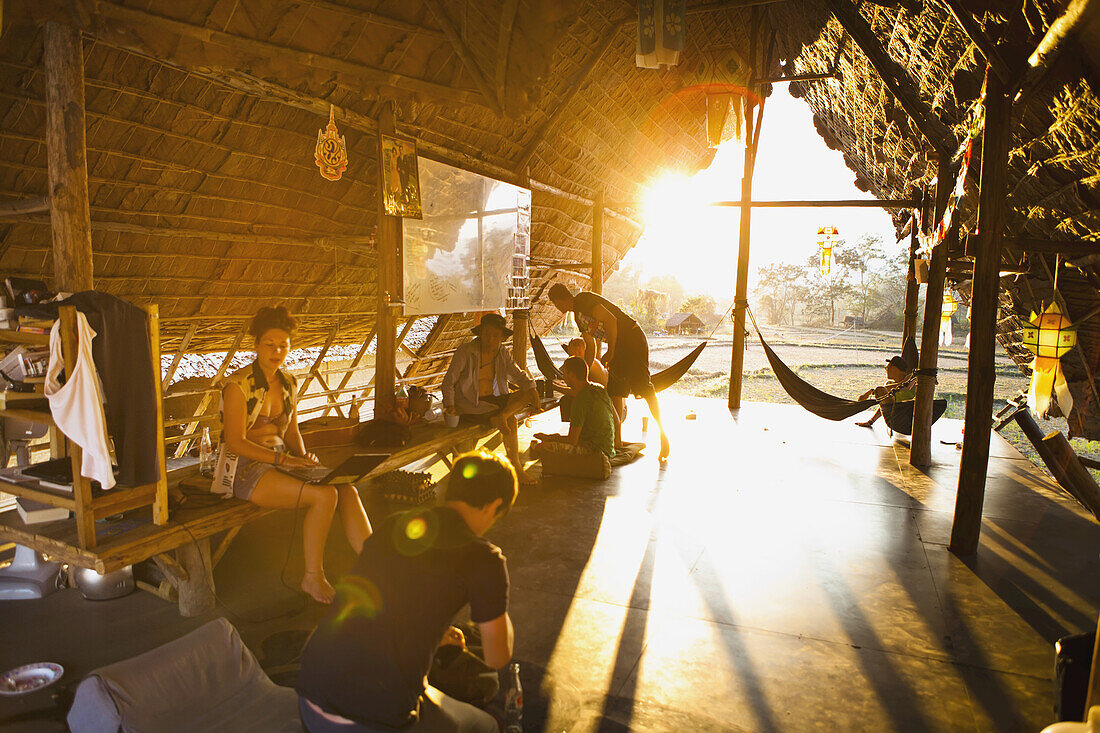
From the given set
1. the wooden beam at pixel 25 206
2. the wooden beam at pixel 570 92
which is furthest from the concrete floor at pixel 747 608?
the wooden beam at pixel 570 92

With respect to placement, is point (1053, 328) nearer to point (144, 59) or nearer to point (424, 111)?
point (424, 111)

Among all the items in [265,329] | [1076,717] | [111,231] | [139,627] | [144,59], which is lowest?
[139,627]

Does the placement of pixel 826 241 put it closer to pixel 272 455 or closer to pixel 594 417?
pixel 594 417

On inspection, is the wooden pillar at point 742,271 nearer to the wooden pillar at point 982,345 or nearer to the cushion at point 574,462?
the cushion at point 574,462

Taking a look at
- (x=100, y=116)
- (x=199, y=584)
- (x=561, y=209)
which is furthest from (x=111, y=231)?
(x=561, y=209)

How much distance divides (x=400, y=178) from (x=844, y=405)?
18.5 ft

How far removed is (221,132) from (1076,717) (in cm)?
622

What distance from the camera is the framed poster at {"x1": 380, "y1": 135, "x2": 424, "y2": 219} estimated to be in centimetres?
538

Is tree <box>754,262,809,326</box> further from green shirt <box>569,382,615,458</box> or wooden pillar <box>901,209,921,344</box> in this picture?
green shirt <box>569,382,615,458</box>

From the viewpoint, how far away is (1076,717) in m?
2.25

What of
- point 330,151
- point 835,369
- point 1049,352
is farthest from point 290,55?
point 835,369

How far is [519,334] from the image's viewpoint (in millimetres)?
8406

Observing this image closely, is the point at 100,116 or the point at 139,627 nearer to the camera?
the point at 139,627

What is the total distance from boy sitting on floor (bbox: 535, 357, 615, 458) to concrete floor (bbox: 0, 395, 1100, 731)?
380mm
